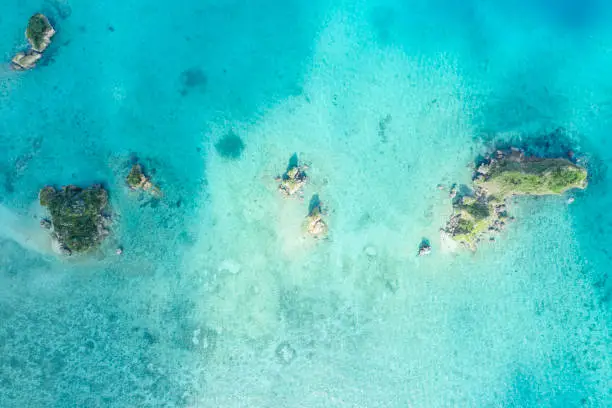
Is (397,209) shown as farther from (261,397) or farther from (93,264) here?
(93,264)

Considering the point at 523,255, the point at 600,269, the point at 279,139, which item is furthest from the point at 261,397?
the point at 600,269

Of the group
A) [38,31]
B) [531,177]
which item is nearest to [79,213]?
[38,31]

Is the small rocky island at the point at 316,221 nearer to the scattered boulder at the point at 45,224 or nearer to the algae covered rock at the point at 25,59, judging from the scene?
the scattered boulder at the point at 45,224

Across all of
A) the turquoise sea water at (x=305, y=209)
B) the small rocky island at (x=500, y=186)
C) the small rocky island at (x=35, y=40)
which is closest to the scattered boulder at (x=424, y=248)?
the turquoise sea water at (x=305, y=209)

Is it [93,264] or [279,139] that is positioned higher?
[279,139]

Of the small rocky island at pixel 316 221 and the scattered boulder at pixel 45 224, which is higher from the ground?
the small rocky island at pixel 316 221

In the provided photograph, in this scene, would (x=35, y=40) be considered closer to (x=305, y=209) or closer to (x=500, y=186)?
(x=305, y=209)
